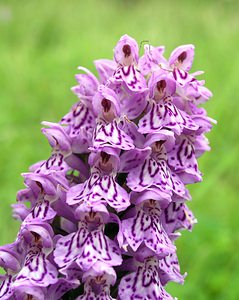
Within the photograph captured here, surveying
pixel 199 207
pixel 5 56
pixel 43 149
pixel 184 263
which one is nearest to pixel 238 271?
pixel 184 263

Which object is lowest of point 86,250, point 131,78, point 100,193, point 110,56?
point 86,250

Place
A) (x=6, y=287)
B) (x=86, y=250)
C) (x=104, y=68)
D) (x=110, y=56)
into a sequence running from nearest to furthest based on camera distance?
(x=86, y=250) → (x=6, y=287) → (x=104, y=68) → (x=110, y=56)

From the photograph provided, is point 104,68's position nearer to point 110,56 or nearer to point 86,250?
point 86,250

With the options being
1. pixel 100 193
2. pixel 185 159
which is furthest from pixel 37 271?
pixel 185 159

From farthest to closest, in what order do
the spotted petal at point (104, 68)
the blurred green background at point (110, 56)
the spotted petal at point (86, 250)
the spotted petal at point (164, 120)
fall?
1. the blurred green background at point (110, 56)
2. the spotted petal at point (104, 68)
3. the spotted petal at point (164, 120)
4. the spotted petal at point (86, 250)

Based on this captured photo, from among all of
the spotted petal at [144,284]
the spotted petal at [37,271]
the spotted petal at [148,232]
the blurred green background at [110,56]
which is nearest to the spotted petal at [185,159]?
the spotted petal at [148,232]

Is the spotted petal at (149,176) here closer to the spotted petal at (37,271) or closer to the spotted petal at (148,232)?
the spotted petal at (148,232)
